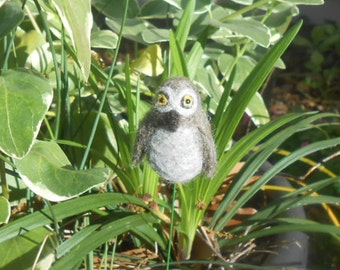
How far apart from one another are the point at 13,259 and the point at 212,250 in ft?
0.91

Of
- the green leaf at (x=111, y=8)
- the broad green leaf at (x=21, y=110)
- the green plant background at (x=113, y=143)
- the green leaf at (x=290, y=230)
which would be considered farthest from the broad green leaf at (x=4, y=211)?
the green leaf at (x=111, y=8)

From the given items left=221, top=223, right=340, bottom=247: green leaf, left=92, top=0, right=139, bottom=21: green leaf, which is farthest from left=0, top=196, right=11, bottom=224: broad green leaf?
left=92, top=0, right=139, bottom=21: green leaf

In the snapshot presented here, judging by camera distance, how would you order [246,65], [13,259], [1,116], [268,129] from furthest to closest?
[246,65] < [268,129] < [13,259] < [1,116]

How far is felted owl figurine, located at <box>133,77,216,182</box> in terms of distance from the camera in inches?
24.2

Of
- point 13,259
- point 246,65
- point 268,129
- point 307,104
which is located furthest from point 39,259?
point 307,104

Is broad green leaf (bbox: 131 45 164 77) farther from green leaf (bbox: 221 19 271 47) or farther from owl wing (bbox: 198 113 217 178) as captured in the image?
owl wing (bbox: 198 113 217 178)

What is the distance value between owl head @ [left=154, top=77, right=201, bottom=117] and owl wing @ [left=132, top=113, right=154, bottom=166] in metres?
0.06

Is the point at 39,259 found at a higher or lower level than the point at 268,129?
lower

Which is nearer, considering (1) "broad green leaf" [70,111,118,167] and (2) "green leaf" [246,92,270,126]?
(1) "broad green leaf" [70,111,118,167]

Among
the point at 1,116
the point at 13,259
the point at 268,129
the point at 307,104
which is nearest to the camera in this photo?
the point at 1,116

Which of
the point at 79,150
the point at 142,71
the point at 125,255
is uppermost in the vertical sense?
the point at 142,71

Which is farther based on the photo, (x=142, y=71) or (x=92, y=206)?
(x=142, y=71)

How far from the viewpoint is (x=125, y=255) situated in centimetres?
86

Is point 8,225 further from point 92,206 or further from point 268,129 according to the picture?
point 268,129
